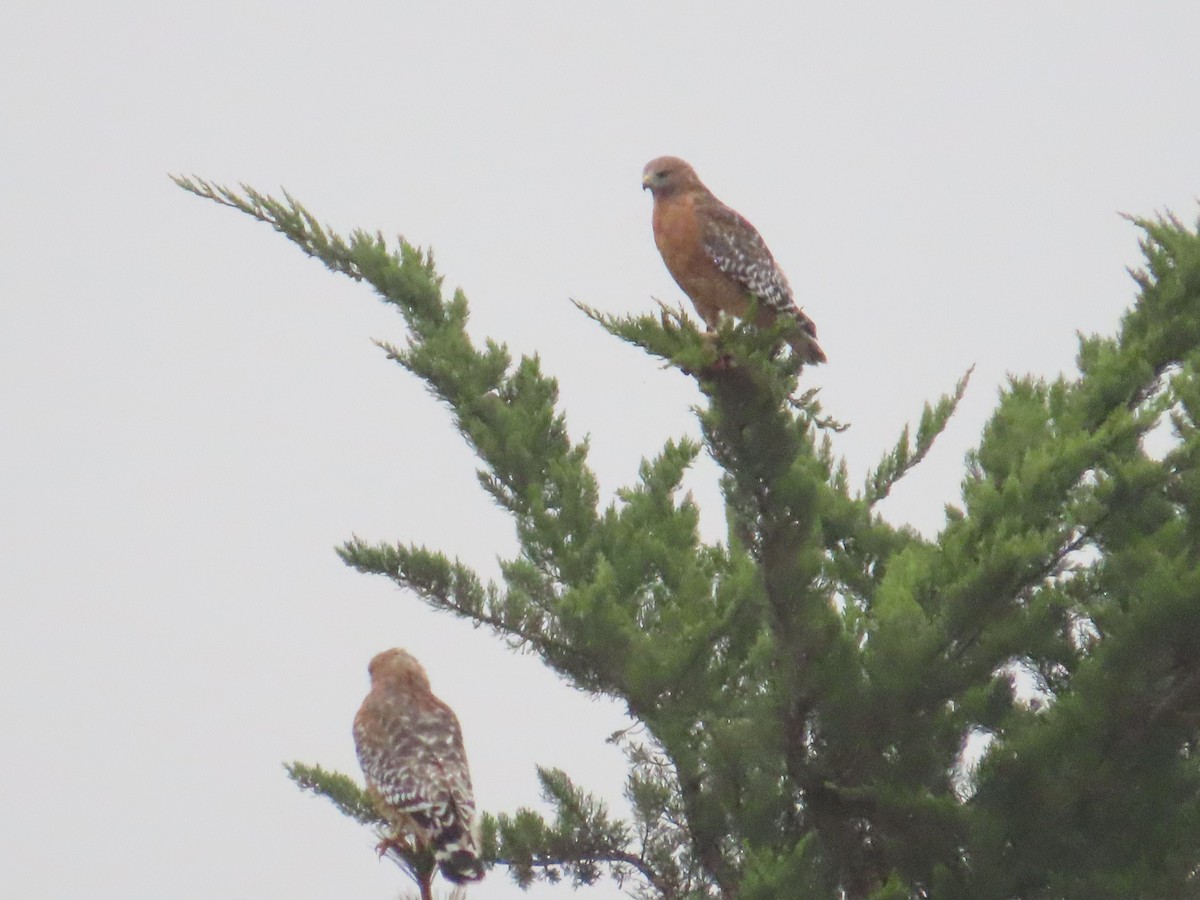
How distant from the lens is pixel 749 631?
226 inches

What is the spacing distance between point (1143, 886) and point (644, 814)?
1712 mm

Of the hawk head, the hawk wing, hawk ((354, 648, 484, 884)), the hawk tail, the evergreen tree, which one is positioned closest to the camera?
the evergreen tree

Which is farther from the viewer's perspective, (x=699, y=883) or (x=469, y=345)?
(x=469, y=345)

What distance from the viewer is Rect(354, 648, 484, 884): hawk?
631 cm

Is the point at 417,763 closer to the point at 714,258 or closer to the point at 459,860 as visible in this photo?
the point at 459,860

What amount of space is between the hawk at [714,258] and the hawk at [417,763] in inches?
106

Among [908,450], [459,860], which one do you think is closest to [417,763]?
[459,860]

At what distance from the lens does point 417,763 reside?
7.50m

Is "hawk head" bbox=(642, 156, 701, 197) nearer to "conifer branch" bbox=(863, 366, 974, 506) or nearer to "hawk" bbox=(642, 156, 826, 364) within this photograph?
"hawk" bbox=(642, 156, 826, 364)

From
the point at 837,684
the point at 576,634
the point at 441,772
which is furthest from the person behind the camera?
the point at 441,772

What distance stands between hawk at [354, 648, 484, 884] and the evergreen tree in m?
0.40

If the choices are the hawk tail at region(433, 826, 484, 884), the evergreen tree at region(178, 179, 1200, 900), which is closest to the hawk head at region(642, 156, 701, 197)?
the evergreen tree at region(178, 179, 1200, 900)

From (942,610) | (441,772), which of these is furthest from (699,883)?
(441,772)

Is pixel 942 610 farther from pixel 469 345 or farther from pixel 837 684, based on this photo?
pixel 469 345
